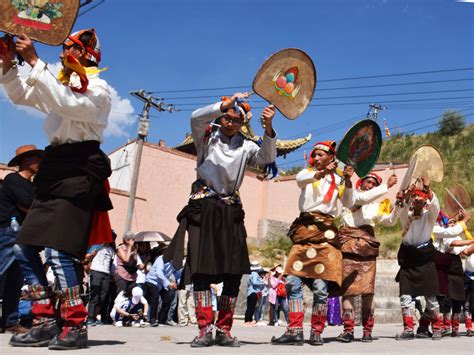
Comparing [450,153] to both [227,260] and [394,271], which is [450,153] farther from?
[227,260]

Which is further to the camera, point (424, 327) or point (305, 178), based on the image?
point (424, 327)

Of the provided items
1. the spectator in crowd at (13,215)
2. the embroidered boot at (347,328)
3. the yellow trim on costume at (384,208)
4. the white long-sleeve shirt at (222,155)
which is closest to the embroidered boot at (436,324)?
the yellow trim on costume at (384,208)

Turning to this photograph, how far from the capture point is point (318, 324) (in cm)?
569

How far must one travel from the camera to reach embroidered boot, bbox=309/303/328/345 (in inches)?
222

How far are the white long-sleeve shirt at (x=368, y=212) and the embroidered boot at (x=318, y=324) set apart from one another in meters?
1.35

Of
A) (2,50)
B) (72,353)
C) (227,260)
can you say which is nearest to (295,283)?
(227,260)

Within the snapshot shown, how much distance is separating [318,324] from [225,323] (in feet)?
3.42

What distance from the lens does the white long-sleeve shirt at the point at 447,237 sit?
8828mm

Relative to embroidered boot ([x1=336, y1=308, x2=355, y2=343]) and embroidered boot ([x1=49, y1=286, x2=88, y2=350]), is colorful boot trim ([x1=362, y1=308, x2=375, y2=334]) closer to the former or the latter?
embroidered boot ([x1=336, y1=308, x2=355, y2=343])

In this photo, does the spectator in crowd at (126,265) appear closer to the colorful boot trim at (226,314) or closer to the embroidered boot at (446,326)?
the embroidered boot at (446,326)

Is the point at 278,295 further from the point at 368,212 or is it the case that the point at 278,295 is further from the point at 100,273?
the point at 368,212

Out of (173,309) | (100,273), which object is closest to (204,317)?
(100,273)

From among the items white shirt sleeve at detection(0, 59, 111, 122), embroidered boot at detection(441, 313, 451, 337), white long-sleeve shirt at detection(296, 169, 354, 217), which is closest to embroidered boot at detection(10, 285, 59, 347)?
white shirt sleeve at detection(0, 59, 111, 122)

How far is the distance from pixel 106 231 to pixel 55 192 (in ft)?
1.99
